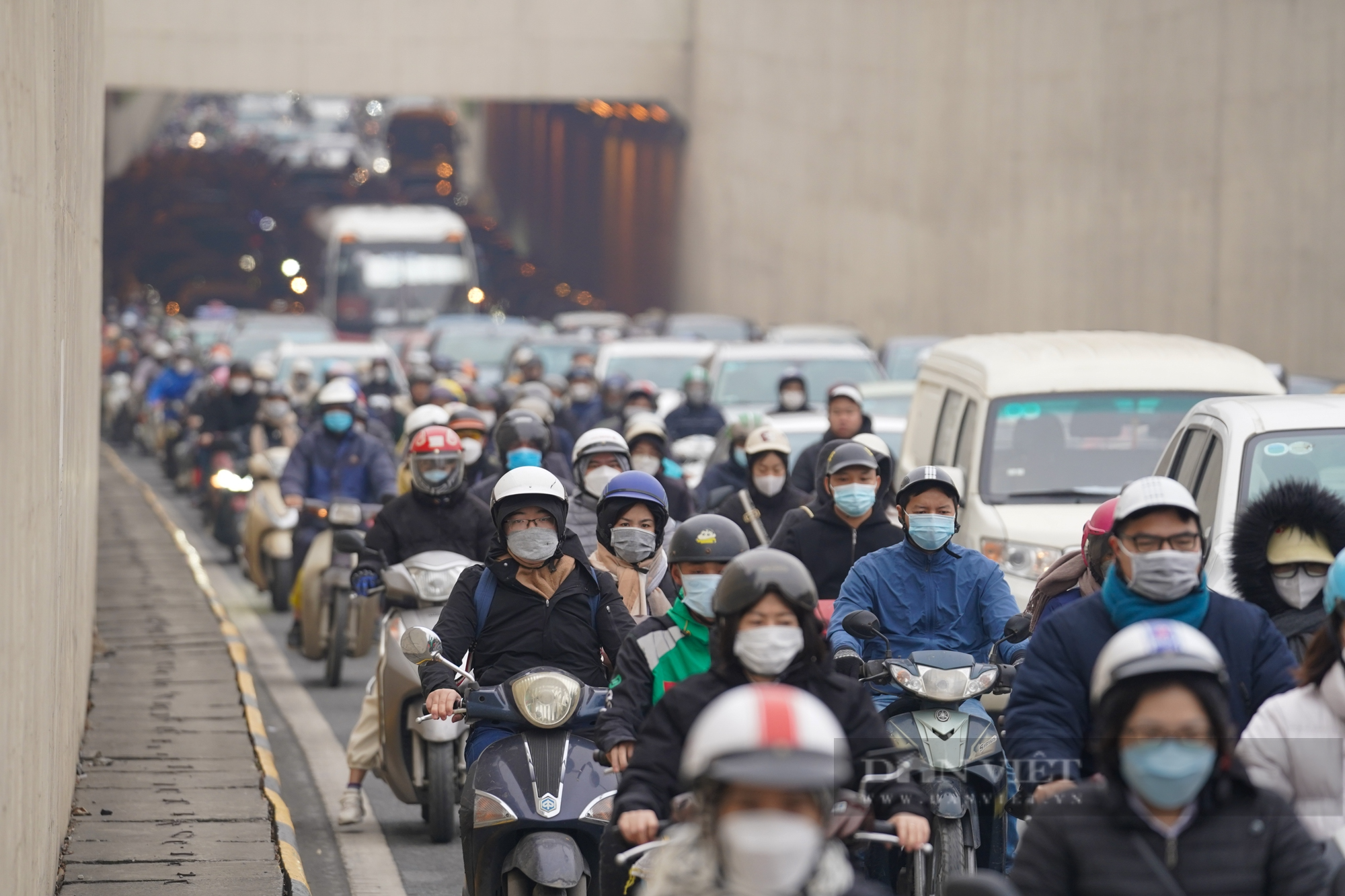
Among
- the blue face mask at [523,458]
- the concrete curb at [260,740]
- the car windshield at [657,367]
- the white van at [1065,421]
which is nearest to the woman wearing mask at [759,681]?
the concrete curb at [260,740]

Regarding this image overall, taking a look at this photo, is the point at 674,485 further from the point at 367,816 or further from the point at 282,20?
the point at 282,20

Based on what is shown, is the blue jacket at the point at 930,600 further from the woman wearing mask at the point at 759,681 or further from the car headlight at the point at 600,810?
the woman wearing mask at the point at 759,681

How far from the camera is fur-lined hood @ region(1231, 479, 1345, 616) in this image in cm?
649

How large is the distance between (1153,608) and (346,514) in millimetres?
7943

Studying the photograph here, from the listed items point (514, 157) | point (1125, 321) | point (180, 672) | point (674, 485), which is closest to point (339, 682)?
point (180, 672)

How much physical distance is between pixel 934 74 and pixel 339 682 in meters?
27.9

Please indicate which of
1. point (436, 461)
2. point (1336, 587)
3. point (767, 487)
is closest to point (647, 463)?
point (767, 487)

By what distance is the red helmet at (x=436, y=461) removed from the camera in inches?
402

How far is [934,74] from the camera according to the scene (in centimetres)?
3984

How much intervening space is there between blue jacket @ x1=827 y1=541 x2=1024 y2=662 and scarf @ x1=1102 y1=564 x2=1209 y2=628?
77.4 inches

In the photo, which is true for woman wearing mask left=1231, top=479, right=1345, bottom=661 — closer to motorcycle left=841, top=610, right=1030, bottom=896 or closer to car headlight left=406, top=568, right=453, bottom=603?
motorcycle left=841, top=610, right=1030, bottom=896

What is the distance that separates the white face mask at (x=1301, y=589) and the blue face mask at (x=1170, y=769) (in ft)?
8.46

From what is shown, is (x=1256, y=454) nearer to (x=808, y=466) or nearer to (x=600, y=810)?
(x=600, y=810)

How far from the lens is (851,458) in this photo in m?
9.34
